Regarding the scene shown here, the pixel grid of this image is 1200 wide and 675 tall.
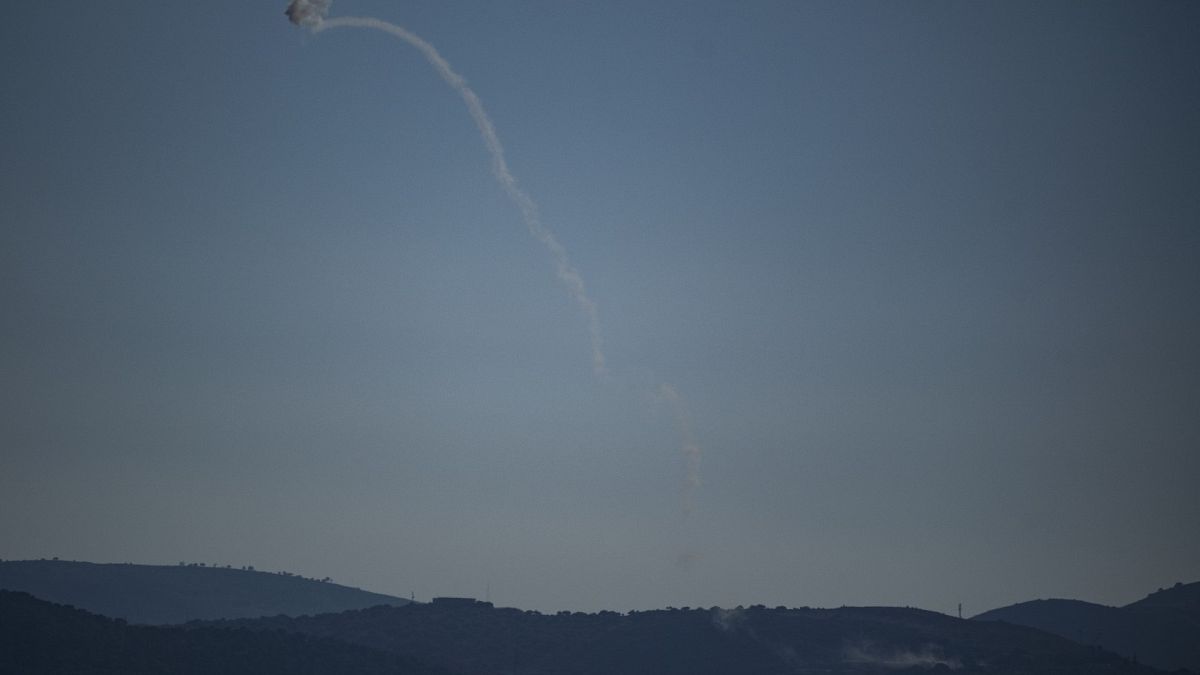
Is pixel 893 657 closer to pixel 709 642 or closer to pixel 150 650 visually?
pixel 709 642

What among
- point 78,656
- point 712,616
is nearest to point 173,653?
point 78,656

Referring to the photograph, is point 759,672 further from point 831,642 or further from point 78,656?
point 78,656

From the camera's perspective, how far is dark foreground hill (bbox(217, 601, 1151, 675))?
168 meters

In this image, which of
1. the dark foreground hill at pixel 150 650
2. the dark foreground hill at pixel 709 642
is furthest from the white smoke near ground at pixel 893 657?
the dark foreground hill at pixel 150 650

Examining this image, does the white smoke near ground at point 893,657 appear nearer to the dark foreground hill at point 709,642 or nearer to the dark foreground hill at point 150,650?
the dark foreground hill at point 709,642

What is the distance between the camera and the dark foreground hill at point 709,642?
168125 mm

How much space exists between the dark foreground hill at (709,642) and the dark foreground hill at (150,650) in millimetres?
16638

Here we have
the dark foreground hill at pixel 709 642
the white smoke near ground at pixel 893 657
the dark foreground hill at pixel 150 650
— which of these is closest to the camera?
the dark foreground hill at pixel 150 650

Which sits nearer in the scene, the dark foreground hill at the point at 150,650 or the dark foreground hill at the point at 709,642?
the dark foreground hill at the point at 150,650

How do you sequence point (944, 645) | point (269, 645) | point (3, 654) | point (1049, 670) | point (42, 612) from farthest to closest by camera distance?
point (944, 645)
point (1049, 670)
point (269, 645)
point (42, 612)
point (3, 654)

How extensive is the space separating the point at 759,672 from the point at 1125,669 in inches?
1752

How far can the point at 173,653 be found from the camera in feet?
440

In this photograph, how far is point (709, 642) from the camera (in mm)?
179375

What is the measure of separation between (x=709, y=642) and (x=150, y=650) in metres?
76.4
